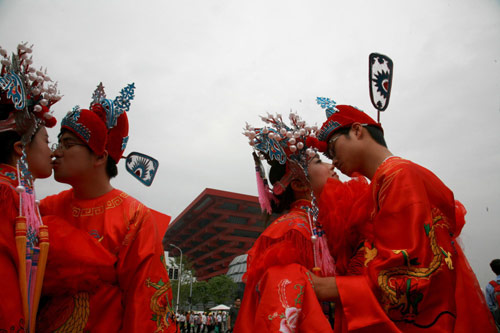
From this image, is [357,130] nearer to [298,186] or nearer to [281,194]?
[298,186]

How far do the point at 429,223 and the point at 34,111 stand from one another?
2405 millimetres

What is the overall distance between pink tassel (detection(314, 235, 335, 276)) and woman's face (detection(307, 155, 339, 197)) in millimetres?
514

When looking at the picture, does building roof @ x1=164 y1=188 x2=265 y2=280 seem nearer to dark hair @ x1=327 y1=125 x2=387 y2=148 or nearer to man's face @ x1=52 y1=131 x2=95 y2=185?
man's face @ x1=52 y1=131 x2=95 y2=185

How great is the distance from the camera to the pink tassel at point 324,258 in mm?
2223

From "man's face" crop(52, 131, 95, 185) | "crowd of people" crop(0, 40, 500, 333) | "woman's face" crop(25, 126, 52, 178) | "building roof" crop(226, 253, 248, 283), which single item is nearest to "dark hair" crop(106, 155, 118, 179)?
"crowd of people" crop(0, 40, 500, 333)

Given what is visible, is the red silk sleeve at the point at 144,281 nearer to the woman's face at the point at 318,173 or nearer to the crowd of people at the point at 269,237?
the crowd of people at the point at 269,237

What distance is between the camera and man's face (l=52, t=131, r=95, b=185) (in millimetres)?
2594

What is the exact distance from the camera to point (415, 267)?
165cm

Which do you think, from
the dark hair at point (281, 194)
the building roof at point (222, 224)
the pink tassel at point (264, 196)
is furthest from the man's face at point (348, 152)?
the building roof at point (222, 224)

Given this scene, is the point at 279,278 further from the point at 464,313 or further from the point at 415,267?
the point at 464,313

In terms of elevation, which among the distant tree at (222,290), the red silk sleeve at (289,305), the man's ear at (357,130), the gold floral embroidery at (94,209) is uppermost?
the distant tree at (222,290)

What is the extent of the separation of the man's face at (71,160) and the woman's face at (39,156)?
0.39ft

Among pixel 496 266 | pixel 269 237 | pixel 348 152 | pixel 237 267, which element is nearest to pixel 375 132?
pixel 348 152

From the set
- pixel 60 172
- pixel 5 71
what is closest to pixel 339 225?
pixel 60 172
